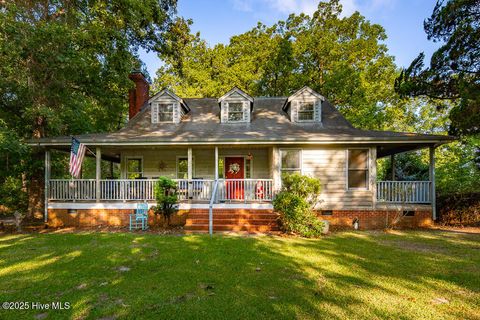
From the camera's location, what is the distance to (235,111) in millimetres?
12750

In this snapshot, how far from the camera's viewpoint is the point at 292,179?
8.68m

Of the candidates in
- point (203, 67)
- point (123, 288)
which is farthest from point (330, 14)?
point (123, 288)

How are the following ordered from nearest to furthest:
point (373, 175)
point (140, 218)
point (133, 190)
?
1. point (140, 218)
2. point (373, 175)
3. point (133, 190)

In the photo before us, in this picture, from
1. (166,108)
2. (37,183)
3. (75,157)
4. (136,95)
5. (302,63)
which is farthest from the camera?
(302,63)

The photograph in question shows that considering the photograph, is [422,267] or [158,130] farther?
[158,130]

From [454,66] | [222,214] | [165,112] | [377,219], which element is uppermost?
[454,66]

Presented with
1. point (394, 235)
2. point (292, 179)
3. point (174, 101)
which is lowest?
point (394, 235)

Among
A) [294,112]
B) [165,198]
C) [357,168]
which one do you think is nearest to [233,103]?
[294,112]

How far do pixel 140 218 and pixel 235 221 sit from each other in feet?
11.5

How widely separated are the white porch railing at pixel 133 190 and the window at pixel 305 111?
402cm

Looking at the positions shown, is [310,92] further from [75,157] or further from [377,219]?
[75,157]

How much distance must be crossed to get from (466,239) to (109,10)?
16.0 m

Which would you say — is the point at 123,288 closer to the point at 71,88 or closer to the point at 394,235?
the point at 394,235

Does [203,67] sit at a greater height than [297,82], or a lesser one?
greater
